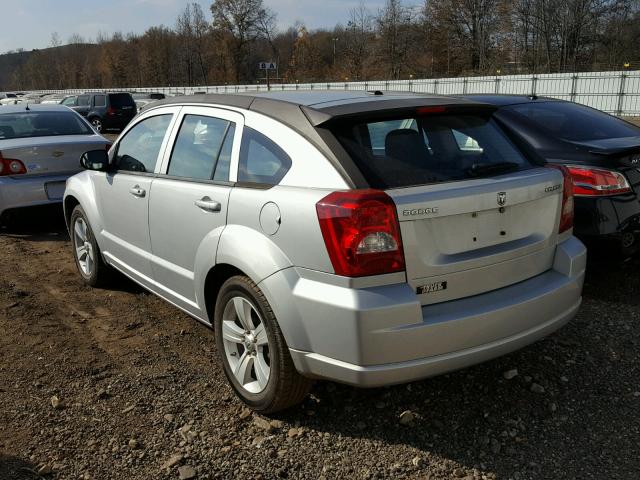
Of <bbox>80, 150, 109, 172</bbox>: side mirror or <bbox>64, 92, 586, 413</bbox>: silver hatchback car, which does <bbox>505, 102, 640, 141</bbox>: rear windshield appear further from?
<bbox>80, 150, 109, 172</bbox>: side mirror

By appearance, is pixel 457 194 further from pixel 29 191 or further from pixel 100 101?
pixel 100 101

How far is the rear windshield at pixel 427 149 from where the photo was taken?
270cm

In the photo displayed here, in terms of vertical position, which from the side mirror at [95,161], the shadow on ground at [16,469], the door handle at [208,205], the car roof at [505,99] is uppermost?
the car roof at [505,99]

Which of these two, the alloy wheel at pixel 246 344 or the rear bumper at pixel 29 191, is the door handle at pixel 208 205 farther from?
the rear bumper at pixel 29 191

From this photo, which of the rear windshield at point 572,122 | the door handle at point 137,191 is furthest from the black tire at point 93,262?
the rear windshield at point 572,122

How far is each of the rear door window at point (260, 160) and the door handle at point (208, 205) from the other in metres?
0.19

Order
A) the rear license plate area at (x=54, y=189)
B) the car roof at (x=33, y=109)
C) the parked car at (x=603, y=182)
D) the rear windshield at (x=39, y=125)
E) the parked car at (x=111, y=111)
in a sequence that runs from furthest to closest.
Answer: the parked car at (x=111, y=111), the car roof at (x=33, y=109), the rear windshield at (x=39, y=125), the rear license plate area at (x=54, y=189), the parked car at (x=603, y=182)

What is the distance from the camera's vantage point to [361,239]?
8.13 ft

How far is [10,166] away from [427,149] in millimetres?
5705

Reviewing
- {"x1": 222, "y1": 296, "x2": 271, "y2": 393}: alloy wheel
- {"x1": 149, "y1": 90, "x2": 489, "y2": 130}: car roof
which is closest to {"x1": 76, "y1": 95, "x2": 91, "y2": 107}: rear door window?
{"x1": 149, "y1": 90, "x2": 489, "y2": 130}: car roof

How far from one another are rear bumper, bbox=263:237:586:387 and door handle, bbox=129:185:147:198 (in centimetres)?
A: 159

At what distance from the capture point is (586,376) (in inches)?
135

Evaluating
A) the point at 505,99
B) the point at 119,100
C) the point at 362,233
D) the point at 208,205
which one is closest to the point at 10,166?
the point at 208,205

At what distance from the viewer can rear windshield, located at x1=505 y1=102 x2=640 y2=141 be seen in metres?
4.90
